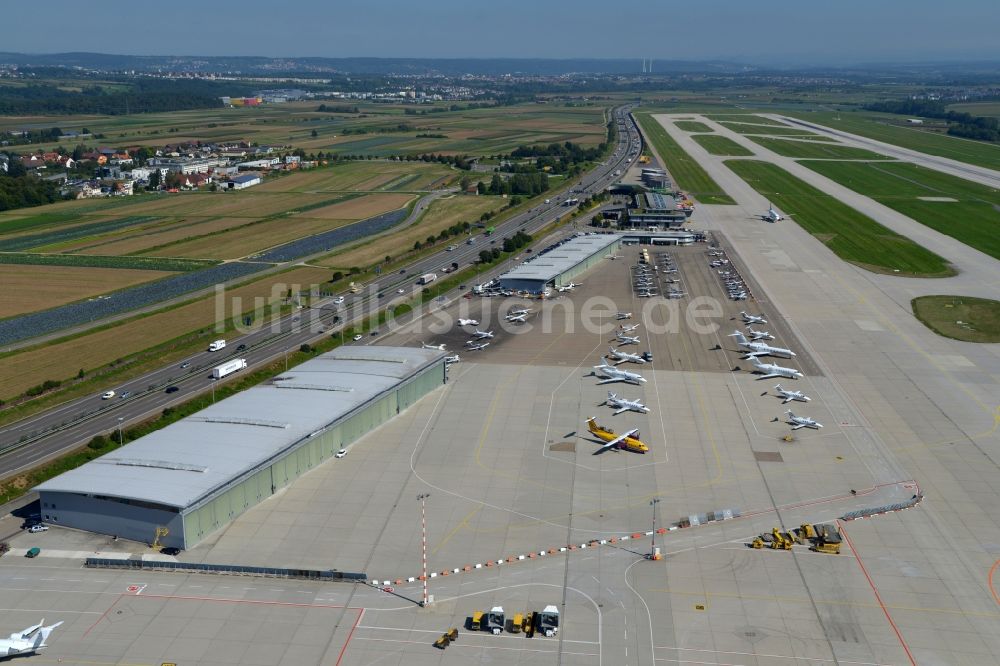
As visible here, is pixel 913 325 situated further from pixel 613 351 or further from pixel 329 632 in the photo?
pixel 329 632

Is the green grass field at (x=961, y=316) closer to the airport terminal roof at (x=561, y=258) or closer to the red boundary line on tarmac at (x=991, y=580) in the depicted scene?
the airport terminal roof at (x=561, y=258)

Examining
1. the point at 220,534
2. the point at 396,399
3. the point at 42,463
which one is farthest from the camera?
the point at 396,399

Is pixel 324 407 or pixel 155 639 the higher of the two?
pixel 324 407

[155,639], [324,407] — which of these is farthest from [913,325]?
[155,639]

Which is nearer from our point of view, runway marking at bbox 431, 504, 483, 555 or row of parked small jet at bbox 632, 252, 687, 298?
runway marking at bbox 431, 504, 483, 555

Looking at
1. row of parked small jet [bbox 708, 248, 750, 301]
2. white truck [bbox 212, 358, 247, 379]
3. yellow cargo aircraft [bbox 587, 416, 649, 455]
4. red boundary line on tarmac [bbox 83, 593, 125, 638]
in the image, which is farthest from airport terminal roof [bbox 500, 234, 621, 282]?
red boundary line on tarmac [bbox 83, 593, 125, 638]

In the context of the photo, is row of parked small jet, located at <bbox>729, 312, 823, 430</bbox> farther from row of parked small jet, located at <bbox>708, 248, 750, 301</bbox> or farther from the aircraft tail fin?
the aircraft tail fin

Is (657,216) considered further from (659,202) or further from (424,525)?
(424,525)
